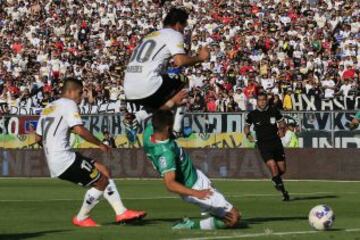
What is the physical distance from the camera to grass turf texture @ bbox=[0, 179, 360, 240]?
13977mm

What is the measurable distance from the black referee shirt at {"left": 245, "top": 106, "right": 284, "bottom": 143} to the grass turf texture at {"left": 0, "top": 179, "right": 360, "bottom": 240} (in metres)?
1.29

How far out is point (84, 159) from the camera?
51.1 ft

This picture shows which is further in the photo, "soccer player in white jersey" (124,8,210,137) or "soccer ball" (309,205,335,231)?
"soccer player in white jersey" (124,8,210,137)

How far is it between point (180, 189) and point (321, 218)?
1840 millimetres

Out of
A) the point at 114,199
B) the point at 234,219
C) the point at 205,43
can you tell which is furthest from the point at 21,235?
the point at 205,43

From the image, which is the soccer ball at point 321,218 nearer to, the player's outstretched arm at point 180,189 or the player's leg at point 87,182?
the player's outstretched arm at point 180,189

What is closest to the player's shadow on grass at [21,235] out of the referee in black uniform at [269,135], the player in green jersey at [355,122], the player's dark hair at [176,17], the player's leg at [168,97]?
the player's leg at [168,97]

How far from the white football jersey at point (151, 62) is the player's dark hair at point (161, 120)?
1.85 ft

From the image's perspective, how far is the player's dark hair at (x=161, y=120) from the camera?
14.1 meters

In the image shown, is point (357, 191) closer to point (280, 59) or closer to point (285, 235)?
point (285, 235)

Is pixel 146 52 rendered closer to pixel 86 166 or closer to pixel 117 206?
pixel 86 166

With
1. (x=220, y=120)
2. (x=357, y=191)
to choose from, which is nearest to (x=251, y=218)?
(x=357, y=191)

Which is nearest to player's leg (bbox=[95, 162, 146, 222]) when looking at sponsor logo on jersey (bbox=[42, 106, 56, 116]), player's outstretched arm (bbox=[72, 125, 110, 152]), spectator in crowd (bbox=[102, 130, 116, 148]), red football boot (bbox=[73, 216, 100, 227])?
red football boot (bbox=[73, 216, 100, 227])

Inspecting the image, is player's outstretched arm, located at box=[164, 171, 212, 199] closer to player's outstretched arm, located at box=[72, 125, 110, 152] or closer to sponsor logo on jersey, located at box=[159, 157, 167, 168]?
sponsor logo on jersey, located at box=[159, 157, 167, 168]
